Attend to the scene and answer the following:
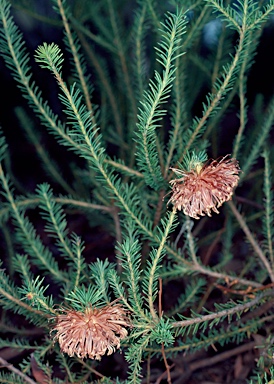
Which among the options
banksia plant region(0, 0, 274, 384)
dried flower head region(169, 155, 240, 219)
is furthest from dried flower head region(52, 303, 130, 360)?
dried flower head region(169, 155, 240, 219)

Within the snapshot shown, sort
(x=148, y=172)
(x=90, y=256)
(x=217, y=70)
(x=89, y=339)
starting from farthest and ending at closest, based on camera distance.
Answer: (x=90, y=256) < (x=217, y=70) < (x=148, y=172) < (x=89, y=339)

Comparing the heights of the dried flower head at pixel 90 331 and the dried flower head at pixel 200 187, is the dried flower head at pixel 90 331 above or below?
below

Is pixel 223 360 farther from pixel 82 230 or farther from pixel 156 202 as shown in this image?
pixel 82 230

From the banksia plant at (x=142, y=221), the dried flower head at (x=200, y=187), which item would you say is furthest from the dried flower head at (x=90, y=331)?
the dried flower head at (x=200, y=187)

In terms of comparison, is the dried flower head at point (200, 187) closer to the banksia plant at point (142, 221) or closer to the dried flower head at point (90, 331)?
the banksia plant at point (142, 221)

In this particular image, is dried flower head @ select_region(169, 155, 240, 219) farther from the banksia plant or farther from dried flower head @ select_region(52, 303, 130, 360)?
dried flower head @ select_region(52, 303, 130, 360)

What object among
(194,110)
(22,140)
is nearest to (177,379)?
(194,110)
